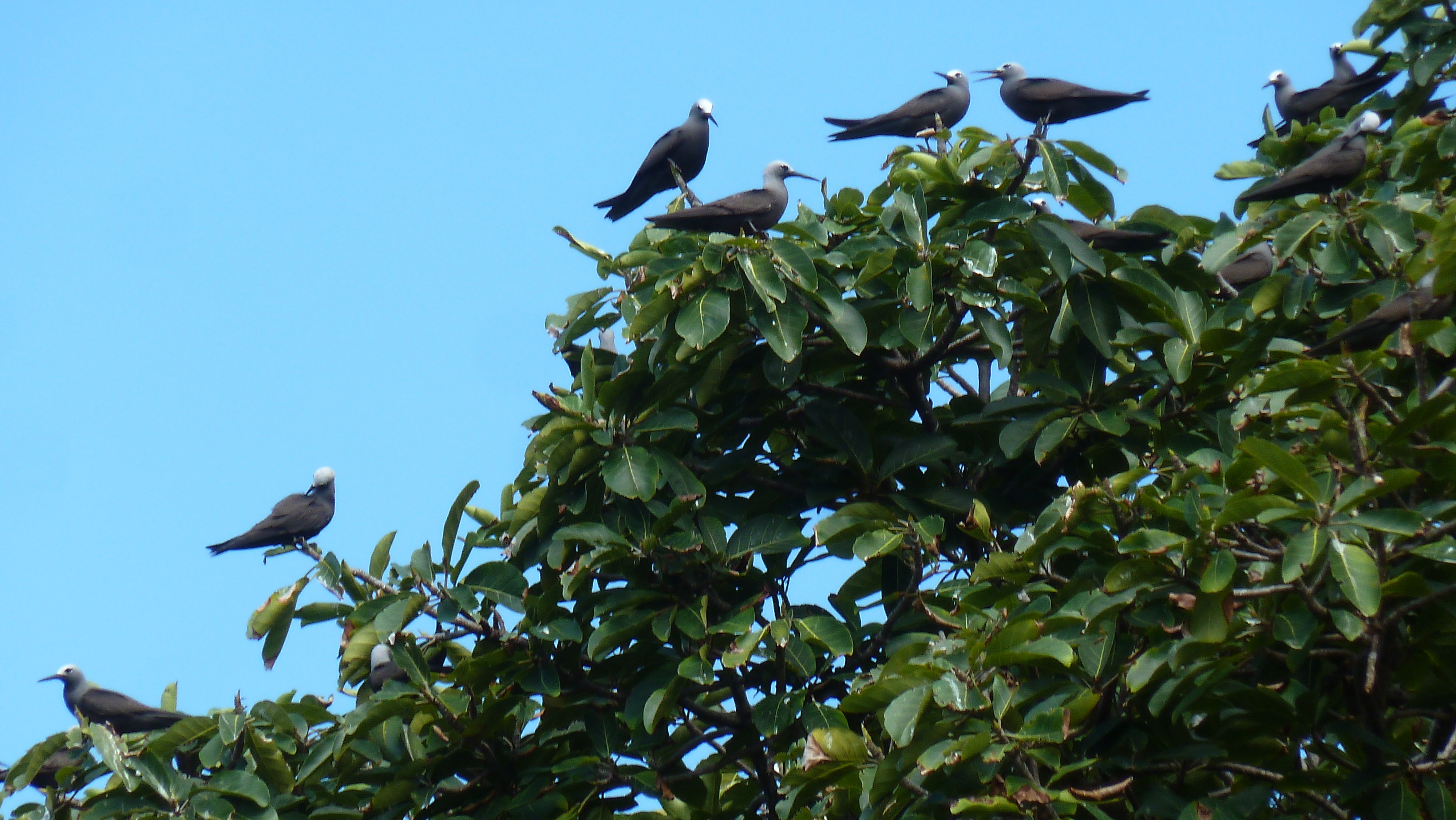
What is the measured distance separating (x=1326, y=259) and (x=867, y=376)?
73.3 inches

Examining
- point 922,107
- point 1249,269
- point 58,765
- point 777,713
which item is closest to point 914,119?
point 922,107

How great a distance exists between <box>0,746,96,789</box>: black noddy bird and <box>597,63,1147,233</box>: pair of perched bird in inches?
140

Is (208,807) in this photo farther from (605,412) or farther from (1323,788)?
(1323,788)

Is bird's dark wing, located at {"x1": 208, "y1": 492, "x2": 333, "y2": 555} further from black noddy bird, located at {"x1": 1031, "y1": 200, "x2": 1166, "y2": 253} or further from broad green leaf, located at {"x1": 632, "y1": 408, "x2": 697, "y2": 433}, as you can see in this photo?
black noddy bird, located at {"x1": 1031, "y1": 200, "x2": 1166, "y2": 253}

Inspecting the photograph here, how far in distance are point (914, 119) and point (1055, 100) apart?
0.96m

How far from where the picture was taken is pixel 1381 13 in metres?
7.94

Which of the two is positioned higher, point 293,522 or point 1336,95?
point 1336,95

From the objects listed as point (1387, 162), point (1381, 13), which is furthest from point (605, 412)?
point (1381, 13)

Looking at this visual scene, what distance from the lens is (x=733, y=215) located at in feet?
22.7

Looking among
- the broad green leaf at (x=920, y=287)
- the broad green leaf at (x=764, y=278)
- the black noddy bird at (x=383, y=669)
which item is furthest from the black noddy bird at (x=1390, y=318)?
the black noddy bird at (x=383, y=669)

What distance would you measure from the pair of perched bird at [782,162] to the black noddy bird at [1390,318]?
2102mm

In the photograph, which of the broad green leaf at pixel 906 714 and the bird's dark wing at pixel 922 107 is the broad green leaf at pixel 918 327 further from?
the bird's dark wing at pixel 922 107

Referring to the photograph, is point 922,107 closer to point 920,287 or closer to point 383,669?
point 920,287

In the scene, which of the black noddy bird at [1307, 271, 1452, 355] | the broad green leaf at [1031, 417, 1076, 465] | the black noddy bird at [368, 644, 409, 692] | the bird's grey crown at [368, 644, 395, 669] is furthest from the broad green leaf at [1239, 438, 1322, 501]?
the bird's grey crown at [368, 644, 395, 669]
